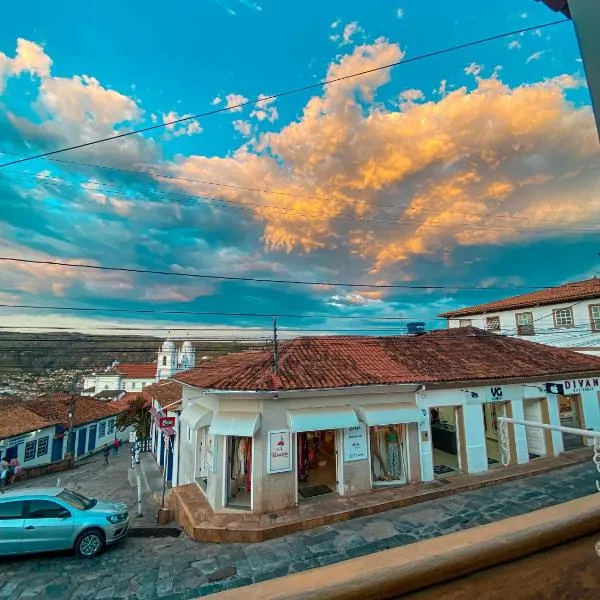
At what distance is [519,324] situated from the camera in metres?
28.2

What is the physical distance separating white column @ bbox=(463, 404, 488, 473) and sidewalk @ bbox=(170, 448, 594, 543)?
1.28ft

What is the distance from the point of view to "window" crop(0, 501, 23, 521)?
30.1 feet

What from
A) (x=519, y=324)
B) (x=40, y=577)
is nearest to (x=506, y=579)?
(x=40, y=577)

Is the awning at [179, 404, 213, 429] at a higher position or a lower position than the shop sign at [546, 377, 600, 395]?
lower

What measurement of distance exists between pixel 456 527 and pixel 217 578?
241 inches

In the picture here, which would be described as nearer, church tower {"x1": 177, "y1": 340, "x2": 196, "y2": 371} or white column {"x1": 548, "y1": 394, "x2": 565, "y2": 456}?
white column {"x1": 548, "y1": 394, "x2": 565, "y2": 456}

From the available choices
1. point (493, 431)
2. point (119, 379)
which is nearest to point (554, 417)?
point (493, 431)

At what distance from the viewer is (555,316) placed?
84.3 feet

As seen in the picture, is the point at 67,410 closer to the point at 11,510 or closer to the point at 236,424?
the point at 11,510

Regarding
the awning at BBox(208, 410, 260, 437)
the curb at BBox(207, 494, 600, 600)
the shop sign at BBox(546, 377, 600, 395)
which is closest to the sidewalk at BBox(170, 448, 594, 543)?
the awning at BBox(208, 410, 260, 437)

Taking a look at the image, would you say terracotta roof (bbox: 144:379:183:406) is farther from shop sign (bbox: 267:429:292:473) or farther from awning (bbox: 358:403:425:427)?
awning (bbox: 358:403:425:427)

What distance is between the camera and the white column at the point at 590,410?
15.3m

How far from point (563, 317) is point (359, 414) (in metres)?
21.8

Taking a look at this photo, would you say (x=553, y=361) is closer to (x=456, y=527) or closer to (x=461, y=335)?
(x=461, y=335)
